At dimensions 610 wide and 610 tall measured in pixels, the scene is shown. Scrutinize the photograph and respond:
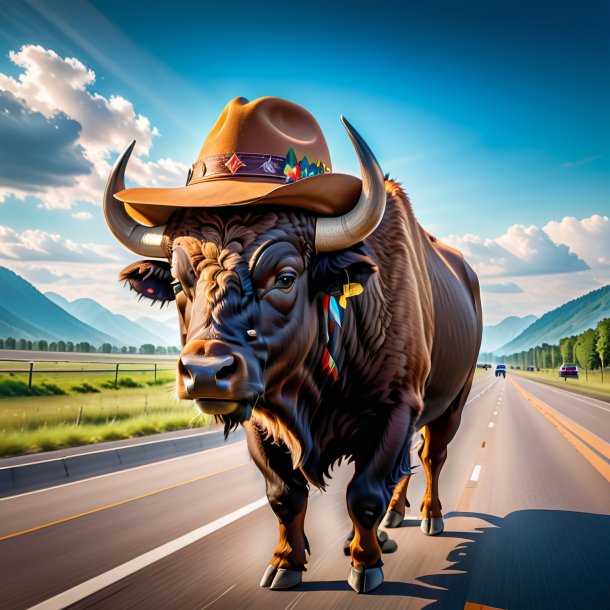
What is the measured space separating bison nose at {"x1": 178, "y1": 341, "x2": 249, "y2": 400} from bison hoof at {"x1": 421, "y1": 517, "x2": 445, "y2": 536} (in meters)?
3.49

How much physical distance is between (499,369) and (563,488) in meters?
92.8

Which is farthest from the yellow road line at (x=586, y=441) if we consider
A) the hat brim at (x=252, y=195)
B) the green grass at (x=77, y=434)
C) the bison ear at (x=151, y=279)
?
the bison ear at (x=151, y=279)

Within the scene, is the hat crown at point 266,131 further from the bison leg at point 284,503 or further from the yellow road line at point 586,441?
the yellow road line at point 586,441

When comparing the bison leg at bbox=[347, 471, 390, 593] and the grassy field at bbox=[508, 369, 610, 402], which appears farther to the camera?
the grassy field at bbox=[508, 369, 610, 402]

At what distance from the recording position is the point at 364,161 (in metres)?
3.45

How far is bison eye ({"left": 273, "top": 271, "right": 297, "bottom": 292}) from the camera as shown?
3.36 metres

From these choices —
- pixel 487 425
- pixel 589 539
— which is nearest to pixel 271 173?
pixel 589 539

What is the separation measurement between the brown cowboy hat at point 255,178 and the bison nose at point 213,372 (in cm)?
94

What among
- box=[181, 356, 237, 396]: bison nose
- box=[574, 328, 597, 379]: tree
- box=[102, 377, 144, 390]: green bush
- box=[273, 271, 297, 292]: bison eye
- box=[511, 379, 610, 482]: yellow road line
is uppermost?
box=[574, 328, 597, 379]: tree

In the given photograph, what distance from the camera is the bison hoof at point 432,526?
18.3ft

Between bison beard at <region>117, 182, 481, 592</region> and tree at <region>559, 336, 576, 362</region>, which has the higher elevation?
tree at <region>559, 336, 576, 362</region>

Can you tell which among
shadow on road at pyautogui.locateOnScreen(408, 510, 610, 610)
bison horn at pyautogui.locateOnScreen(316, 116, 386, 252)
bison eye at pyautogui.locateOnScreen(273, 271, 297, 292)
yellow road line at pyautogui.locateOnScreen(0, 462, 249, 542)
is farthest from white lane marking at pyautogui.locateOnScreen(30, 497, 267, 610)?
bison horn at pyautogui.locateOnScreen(316, 116, 386, 252)

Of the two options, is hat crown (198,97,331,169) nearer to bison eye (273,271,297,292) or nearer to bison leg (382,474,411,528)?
bison eye (273,271,297,292)

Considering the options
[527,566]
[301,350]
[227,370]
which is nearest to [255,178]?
[301,350]
